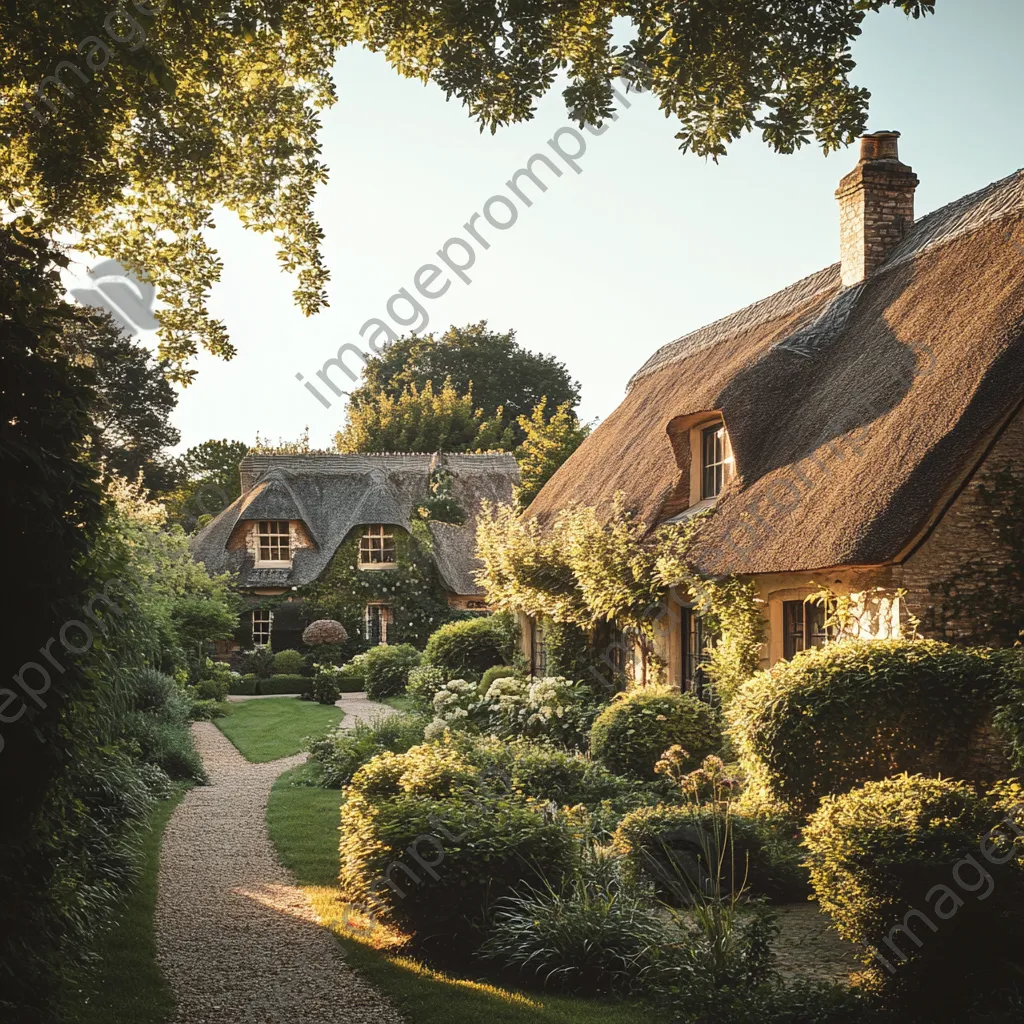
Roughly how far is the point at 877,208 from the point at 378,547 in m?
21.9

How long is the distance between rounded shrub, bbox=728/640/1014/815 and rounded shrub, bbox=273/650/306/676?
2240 cm

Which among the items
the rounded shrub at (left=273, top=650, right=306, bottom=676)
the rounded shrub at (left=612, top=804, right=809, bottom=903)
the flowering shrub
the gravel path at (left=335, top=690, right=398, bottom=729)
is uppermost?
the rounded shrub at (left=273, top=650, right=306, bottom=676)

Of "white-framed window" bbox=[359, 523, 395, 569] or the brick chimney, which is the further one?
"white-framed window" bbox=[359, 523, 395, 569]

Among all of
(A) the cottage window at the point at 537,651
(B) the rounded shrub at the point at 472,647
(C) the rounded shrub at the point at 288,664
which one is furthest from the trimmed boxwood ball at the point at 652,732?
(C) the rounded shrub at the point at 288,664

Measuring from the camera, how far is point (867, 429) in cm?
1115

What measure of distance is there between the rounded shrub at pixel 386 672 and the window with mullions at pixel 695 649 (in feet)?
41.4

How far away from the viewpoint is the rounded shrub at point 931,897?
5.93m

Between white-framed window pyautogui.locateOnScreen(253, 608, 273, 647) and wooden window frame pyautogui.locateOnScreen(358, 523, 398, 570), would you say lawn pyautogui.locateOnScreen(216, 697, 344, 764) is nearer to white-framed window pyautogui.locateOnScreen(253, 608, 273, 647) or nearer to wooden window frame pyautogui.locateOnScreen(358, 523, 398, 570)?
white-framed window pyautogui.locateOnScreen(253, 608, 273, 647)

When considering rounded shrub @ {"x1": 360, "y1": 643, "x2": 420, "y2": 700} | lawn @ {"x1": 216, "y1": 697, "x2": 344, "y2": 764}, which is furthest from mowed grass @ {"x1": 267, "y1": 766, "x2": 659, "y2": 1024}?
rounded shrub @ {"x1": 360, "y1": 643, "x2": 420, "y2": 700}

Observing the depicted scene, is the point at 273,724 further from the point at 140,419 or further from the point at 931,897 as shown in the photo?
the point at 140,419

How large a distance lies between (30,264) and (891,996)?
21.8ft

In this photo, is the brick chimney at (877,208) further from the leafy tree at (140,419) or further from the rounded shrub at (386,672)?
the leafy tree at (140,419)

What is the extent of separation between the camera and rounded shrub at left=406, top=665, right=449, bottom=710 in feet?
70.8

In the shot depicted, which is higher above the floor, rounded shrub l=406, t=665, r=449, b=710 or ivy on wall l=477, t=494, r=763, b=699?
ivy on wall l=477, t=494, r=763, b=699
